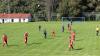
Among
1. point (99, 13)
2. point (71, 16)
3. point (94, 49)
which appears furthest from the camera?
point (99, 13)

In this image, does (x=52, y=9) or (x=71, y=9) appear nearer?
(x=71, y=9)

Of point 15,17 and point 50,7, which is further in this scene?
point 50,7

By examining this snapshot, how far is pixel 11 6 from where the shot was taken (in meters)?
143

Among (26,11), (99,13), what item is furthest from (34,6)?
(99,13)

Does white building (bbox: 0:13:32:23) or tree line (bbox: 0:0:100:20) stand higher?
tree line (bbox: 0:0:100:20)

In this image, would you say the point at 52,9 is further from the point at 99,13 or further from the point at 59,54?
the point at 59,54

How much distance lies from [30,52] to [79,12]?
314 ft

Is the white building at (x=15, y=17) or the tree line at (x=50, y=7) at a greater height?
the tree line at (x=50, y=7)

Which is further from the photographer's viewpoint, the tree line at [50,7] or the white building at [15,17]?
the tree line at [50,7]

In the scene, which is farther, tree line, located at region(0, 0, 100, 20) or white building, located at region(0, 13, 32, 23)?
tree line, located at region(0, 0, 100, 20)

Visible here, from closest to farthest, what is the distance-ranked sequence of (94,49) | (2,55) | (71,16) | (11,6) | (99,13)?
1. (2,55)
2. (94,49)
3. (71,16)
4. (99,13)
5. (11,6)

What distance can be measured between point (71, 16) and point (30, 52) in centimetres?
9149

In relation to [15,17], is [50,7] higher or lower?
higher

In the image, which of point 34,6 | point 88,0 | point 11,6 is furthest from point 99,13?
point 11,6
